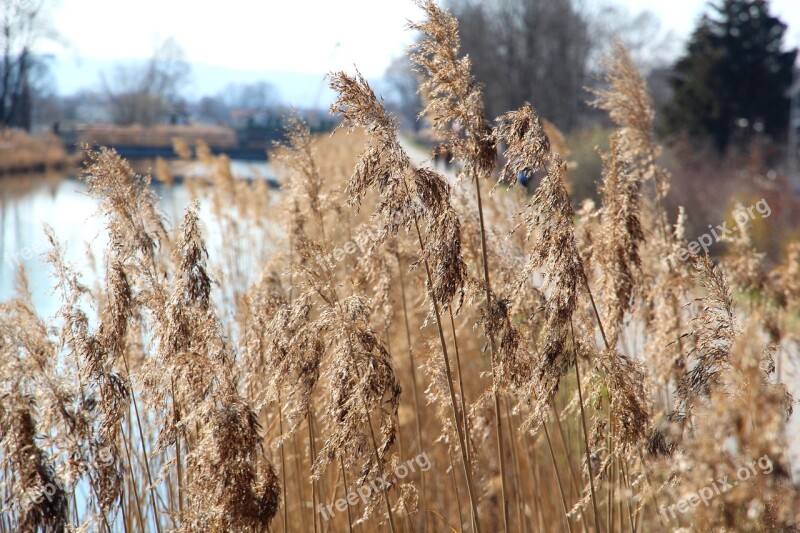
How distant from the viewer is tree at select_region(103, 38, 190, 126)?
146 feet

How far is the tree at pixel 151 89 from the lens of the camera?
44625 millimetres

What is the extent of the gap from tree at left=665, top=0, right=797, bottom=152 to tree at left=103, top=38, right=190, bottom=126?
27.4m

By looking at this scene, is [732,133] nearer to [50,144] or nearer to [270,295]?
[50,144]

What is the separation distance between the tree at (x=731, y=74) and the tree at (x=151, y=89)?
89.9 feet

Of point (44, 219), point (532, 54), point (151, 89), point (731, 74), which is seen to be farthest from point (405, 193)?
point (151, 89)

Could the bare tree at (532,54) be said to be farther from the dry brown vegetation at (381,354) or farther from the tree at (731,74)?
the dry brown vegetation at (381,354)

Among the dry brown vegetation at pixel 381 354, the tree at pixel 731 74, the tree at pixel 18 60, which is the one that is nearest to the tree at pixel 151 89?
the tree at pixel 18 60

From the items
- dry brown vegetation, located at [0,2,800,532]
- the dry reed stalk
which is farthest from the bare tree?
the dry reed stalk

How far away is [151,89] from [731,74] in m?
36.3

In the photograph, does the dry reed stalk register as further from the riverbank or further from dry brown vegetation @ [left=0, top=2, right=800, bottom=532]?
the riverbank

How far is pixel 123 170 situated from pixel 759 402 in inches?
91.6

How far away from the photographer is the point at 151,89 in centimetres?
5181

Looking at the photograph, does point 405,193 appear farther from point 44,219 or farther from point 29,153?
point 29,153

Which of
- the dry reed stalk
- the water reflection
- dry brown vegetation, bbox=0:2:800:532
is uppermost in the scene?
the dry reed stalk
